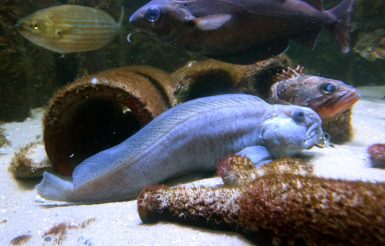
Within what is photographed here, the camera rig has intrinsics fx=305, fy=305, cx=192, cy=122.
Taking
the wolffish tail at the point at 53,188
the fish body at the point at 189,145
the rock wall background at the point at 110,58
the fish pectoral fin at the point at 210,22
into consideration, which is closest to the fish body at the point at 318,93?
the fish body at the point at 189,145

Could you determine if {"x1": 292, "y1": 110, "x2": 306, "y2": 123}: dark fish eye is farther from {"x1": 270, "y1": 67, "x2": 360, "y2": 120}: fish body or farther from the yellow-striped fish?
the yellow-striped fish

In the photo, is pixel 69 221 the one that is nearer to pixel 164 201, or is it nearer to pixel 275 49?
pixel 164 201

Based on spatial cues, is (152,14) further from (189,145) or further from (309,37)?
(309,37)

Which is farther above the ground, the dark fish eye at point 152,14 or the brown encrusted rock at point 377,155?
the dark fish eye at point 152,14

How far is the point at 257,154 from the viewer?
3.43 m

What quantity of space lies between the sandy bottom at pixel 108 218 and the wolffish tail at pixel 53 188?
0.40ft

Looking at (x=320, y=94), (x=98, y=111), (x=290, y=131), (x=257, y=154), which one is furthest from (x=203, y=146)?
(x=98, y=111)

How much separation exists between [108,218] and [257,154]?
5.61 feet

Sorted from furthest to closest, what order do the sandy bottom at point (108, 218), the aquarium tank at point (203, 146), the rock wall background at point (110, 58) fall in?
1. the rock wall background at point (110, 58)
2. the sandy bottom at point (108, 218)
3. the aquarium tank at point (203, 146)

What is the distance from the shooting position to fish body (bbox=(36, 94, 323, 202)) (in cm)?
342

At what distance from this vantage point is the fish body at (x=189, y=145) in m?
3.42

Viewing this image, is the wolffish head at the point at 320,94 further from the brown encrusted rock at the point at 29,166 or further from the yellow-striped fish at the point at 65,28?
the brown encrusted rock at the point at 29,166

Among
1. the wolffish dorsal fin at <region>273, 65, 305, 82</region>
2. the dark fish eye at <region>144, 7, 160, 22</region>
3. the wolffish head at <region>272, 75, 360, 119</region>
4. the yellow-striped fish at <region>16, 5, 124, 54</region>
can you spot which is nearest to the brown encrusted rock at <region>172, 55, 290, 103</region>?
the wolffish dorsal fin at <region>273, 65, 305, 82</region>

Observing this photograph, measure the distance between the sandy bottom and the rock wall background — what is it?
7.18 feet
